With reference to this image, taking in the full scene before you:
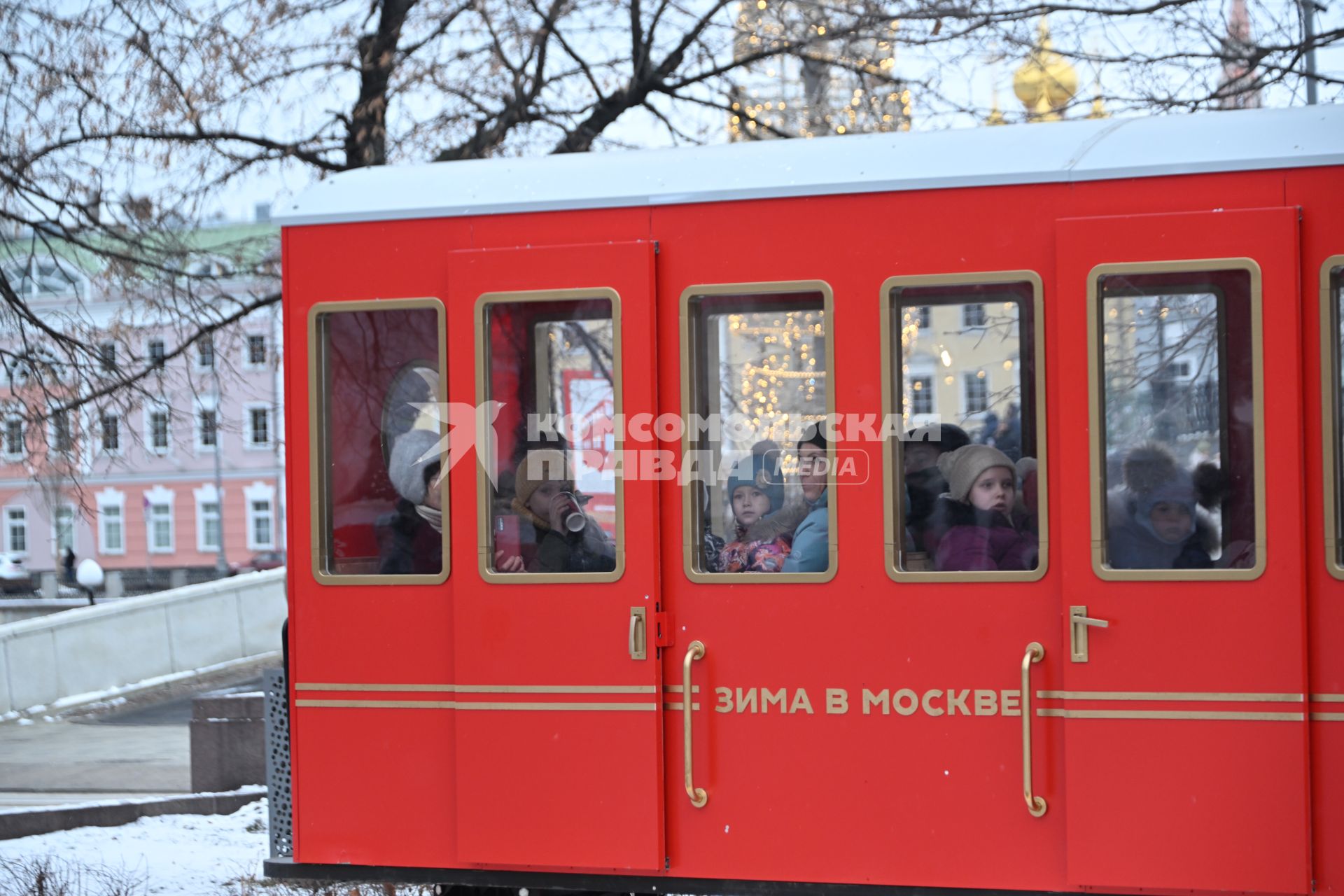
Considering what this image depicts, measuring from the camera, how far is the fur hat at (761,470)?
485 centimetres

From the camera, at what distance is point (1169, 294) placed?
4523 mm

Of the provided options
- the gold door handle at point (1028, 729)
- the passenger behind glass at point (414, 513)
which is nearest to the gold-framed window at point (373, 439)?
the passenger behind glass at point (414, 513)

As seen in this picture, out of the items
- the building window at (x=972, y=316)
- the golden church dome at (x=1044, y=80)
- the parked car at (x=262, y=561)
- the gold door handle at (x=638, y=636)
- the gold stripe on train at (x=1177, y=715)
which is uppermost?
the golden church dome at (x=1044, y=80)

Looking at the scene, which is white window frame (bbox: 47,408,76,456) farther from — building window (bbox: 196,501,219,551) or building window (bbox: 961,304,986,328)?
building window (bbox: 196,501,219,551)

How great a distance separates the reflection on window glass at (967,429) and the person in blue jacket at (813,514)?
0.25 metres

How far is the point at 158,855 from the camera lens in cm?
793

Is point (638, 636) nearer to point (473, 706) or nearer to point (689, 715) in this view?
point (689, 715)

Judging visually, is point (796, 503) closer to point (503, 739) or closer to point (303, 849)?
point (503, 739)

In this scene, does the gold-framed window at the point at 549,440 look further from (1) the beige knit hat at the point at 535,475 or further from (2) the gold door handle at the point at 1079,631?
(2) the gold door handle at the point at 1079,631

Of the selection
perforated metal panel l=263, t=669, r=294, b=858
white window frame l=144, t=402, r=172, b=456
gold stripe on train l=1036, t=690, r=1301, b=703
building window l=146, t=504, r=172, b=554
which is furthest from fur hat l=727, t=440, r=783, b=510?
building window l=146, t=504, r=172, b=554

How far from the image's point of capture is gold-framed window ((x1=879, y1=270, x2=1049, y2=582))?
4.61 meters

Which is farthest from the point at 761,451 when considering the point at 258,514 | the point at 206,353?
the point at 258,514

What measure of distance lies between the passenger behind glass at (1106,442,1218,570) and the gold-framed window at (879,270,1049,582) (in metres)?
0.23

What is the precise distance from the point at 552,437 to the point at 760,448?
2.48 feet
